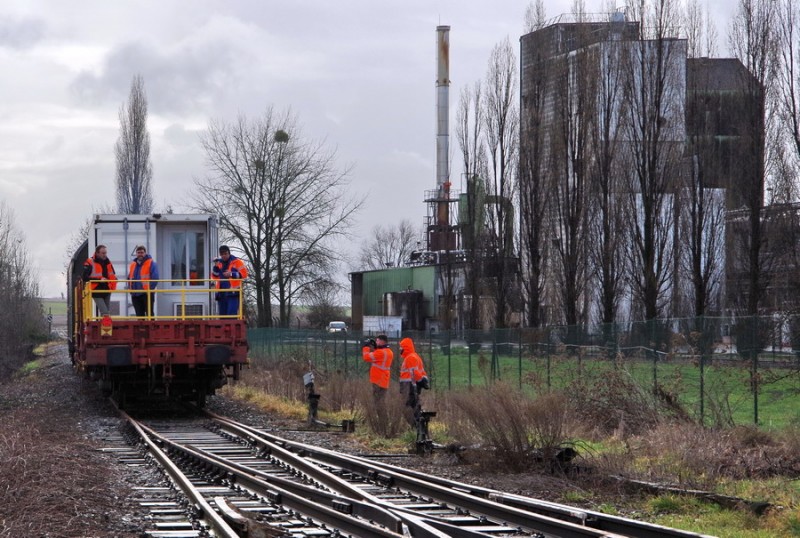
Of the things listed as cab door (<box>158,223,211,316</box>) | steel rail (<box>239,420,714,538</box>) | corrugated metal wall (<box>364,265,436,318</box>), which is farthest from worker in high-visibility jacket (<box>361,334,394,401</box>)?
corrugated metal wall (<box>364,265,436,318</box>)

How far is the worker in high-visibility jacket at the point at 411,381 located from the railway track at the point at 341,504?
232 cm

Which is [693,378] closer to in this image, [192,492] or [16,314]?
[192,492]

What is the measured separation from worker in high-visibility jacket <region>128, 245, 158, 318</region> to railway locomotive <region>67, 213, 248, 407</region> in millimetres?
166

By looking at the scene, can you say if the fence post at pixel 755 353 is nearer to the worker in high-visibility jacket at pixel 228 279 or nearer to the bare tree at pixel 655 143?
the worker in high-visibility jacket at pixel 228 279

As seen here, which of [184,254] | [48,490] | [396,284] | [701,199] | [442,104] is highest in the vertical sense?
[442,104]

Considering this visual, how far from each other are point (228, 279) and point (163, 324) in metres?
1.47

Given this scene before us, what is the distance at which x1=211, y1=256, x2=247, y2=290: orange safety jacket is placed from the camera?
20.4m

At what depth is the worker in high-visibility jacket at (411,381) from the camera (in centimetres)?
1644

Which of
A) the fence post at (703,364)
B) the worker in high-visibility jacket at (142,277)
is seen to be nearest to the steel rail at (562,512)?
the fence post at (703,364)

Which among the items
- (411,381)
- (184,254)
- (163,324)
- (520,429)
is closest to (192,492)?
(520,429)

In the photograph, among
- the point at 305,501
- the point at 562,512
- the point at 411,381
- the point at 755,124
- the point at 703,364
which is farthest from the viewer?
the point at 755,124

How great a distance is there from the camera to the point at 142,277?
66.7 feet

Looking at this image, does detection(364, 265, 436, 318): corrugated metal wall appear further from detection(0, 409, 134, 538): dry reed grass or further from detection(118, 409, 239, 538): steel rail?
detection(0, 409, 134, 538): dry reed grass

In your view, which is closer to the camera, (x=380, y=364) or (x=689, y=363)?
(x=689, y=363)
